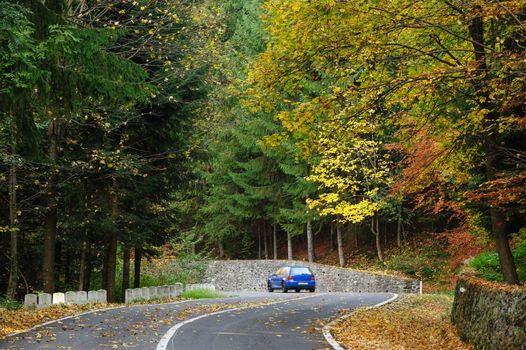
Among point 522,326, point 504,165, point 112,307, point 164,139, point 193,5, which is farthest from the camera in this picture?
point 164,139

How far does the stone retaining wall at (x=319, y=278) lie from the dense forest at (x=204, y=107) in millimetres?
3897

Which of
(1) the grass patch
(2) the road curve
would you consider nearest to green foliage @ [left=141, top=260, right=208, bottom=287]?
(1) the grass patch

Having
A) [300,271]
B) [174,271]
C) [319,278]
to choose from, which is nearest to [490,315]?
[300,271]

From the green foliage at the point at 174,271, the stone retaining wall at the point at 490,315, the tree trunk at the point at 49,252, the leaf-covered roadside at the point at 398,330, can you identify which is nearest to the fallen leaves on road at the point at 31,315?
the tree trunk at the point at 49,252

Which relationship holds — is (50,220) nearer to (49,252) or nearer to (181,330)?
(49,252)

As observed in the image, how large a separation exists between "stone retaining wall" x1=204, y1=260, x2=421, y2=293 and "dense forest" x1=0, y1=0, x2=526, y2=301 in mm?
3897

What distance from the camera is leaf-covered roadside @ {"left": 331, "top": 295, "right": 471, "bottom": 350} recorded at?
404 inches

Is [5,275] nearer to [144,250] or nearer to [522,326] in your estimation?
[144,250]

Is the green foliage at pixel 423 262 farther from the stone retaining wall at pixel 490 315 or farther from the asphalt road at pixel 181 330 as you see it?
the stone retaining wall at pixel 490 315

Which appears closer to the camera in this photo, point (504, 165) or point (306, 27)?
point (306, 27)

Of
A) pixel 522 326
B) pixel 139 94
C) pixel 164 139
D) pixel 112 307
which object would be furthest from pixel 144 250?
pixel 522 326

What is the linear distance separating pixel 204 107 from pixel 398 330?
12436mm

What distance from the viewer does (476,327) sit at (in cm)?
968

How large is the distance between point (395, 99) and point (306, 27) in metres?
2.76
